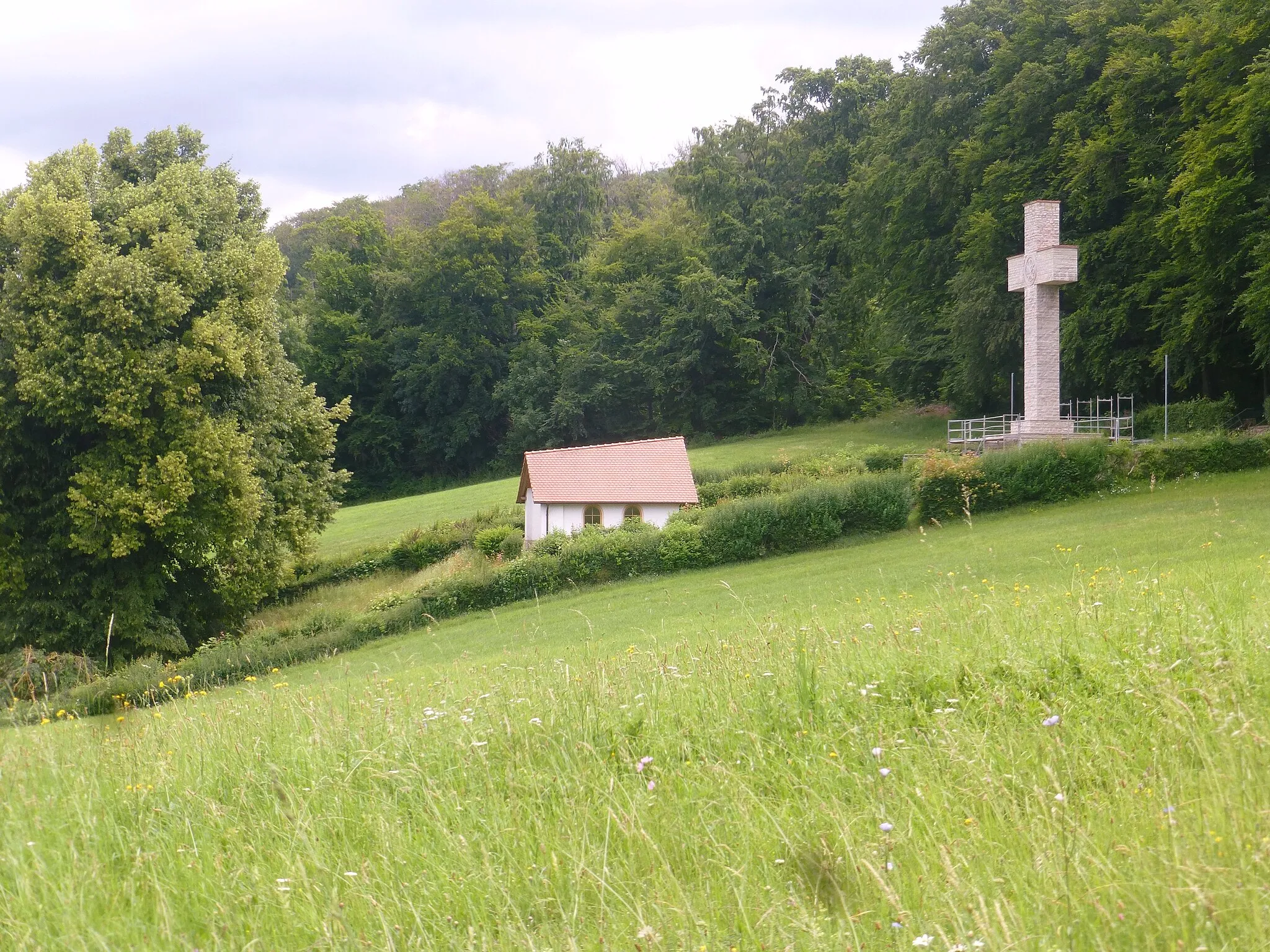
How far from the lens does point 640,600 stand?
75.5ft

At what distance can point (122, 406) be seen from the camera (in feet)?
80.0

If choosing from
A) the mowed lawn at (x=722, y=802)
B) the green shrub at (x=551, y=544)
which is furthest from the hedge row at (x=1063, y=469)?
the mowed lawn at (x=722, y=802)

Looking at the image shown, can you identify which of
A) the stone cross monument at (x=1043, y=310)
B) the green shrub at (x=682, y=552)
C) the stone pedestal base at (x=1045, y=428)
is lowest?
the green shrub at (x=682, y=552)

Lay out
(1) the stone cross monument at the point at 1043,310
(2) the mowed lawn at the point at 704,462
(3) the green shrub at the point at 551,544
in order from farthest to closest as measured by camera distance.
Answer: (2) the mowed lawn at the point at 704,462 < (1) the stone cross monument at the point at 1043,310 < (3) the green shrub at the point at 551,544

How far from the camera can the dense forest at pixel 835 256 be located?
113 feet

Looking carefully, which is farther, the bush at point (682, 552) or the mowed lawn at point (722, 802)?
the bush at point (682, 552)

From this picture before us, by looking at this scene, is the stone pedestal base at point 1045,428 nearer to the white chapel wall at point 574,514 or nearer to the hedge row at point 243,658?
the white chapel wall at point 574,514

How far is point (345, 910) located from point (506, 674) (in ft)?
11.2

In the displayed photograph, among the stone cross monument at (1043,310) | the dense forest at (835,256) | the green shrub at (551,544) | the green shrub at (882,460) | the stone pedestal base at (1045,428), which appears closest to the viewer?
the green shrub at (551,544)

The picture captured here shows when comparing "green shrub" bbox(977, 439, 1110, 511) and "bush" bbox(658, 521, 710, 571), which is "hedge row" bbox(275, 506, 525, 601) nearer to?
"bush" bbox(658, 521, 710, 571)

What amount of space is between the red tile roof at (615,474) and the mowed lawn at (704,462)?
7842mm

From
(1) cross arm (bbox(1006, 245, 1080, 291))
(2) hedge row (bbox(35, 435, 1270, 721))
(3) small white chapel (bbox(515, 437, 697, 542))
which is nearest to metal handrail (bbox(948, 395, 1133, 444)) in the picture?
(2) hedge row (bbox(35, 435, 1270, 721))

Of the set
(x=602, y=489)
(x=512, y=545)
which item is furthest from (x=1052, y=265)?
(x=512, y=545)

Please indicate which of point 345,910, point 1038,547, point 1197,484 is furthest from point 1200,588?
point 1197,484
